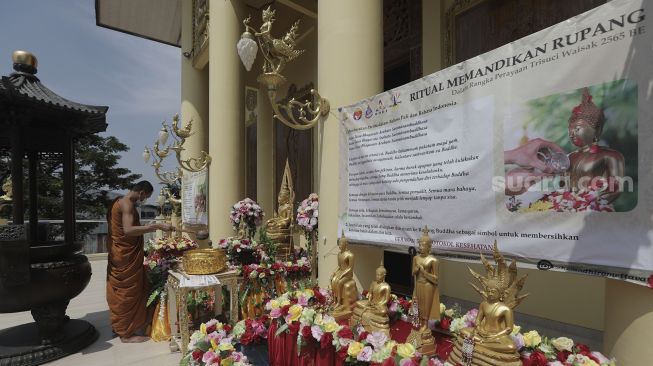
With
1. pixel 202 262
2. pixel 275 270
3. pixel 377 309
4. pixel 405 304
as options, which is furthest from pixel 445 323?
pixel 202 262

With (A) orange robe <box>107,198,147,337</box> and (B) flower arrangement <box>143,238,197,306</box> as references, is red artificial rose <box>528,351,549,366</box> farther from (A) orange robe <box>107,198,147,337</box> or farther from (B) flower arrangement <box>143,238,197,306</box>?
(A) orange robe <box>107,198,147,337</box>

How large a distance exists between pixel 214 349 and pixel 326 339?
1.01 meters

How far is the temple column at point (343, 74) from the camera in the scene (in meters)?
2.98

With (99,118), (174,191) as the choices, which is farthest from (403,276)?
(174,191)

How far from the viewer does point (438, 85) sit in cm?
228

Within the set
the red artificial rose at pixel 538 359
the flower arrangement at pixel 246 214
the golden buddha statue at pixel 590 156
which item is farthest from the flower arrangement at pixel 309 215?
the golden buddha statue at pixel 590 156

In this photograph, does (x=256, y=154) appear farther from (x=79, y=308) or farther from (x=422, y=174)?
(x=422, y=174)

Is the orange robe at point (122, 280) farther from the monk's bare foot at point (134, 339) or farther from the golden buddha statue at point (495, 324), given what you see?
the golden buddha statue at point (495, 324)

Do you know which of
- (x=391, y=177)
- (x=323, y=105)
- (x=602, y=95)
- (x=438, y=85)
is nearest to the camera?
(x=602, y=95)

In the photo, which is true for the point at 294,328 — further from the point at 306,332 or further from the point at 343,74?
the point at 343,74

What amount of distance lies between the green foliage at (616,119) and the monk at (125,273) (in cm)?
432

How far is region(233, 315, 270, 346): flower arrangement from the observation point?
8.32 feet

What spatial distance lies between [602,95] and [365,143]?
1.61m

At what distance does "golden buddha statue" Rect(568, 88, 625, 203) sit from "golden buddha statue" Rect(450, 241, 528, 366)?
0.54 metres
